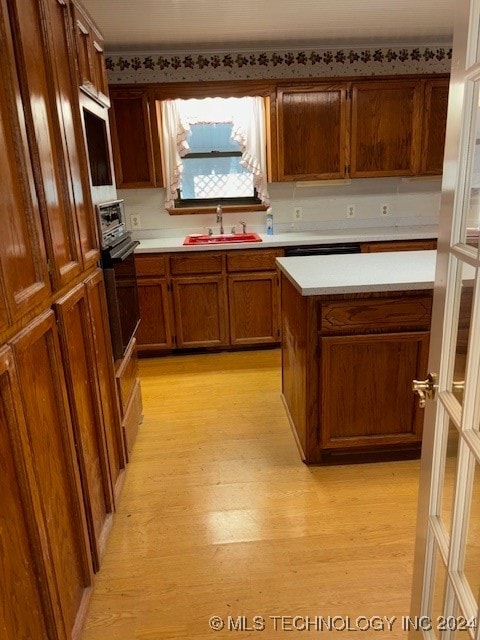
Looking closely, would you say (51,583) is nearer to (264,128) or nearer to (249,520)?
(249,520)

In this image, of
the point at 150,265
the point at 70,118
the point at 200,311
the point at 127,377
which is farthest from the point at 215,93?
the point at 127,377

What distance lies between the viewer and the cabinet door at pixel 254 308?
365 cm

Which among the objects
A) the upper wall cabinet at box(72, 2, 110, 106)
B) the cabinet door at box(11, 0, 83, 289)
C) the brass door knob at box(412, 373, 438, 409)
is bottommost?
the brass door knob at box(412, 373, 438, 409)

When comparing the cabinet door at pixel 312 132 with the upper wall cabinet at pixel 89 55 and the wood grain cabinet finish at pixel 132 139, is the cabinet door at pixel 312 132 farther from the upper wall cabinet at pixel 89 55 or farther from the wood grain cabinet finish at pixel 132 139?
the upper wall cabinet at pixel 89 55

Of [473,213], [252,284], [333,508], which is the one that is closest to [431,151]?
[252,284]

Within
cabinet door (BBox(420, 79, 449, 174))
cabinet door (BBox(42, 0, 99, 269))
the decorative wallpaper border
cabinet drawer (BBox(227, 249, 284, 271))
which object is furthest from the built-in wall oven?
cabinet door (BBox(420, 79, 449, 174))

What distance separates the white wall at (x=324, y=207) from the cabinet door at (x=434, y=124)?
0.22 metres

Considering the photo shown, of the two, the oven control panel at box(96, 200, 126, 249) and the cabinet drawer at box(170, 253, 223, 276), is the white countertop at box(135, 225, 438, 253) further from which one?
the oven control panel at box(96, 200, 126, 249)

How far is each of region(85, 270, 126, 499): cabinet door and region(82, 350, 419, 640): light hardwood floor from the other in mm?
156

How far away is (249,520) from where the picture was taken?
1939mm

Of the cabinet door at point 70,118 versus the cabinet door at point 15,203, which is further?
the cabinet door at point 70,118

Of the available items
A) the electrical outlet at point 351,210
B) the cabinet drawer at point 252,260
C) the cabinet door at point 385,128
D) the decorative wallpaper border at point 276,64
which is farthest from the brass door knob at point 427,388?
the decorative wallpaper border at point 276,64

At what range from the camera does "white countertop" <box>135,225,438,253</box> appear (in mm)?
3543

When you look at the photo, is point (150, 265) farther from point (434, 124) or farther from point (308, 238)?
point (434, 124)
